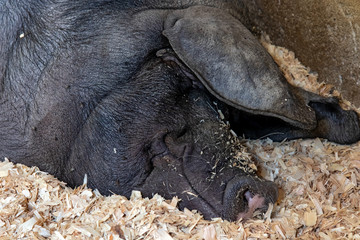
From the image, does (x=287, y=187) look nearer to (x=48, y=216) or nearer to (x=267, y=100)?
(x=267, y=100)

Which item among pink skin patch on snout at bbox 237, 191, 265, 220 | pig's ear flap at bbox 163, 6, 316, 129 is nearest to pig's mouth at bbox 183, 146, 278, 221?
pink skin patch on snout at bbox 237, 191, 265, 220

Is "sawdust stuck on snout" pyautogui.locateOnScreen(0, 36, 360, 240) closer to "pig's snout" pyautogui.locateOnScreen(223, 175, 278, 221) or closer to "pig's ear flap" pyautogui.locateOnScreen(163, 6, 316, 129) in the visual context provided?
"pig's snout" pyautogui.locateOnScreen(223, 175, 278, 221)

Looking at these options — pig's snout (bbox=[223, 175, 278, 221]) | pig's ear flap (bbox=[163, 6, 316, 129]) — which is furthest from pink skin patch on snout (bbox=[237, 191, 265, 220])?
pig's ear flap (bbox=[163, 6, 316, 129])

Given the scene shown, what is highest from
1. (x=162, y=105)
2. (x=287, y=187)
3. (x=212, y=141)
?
(x=162, y=105)

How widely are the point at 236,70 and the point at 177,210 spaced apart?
69cm

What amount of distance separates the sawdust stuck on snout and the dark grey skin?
80 millimetres

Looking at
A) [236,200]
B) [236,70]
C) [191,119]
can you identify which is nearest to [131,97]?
[191,119]

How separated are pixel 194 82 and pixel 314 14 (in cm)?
86

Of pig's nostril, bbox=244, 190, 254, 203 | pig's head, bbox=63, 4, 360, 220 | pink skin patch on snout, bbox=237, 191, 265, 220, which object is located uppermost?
pig's head, bbox=63, 4, 360, 220

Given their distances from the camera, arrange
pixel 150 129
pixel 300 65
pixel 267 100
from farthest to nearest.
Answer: pixel 300 65 → pixel 150 129 → pixel 267 100

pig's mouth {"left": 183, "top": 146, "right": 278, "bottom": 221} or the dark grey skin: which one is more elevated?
the dark grey skin

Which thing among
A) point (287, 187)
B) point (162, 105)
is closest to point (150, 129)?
point (162, 105)

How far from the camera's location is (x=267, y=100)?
2.11 m

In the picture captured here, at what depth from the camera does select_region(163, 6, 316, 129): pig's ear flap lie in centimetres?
212
